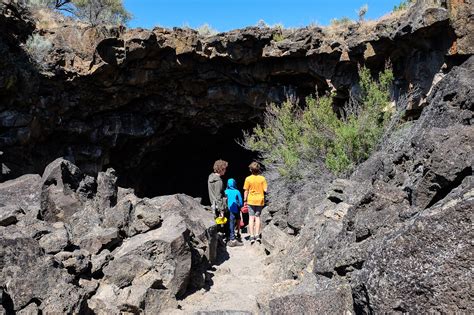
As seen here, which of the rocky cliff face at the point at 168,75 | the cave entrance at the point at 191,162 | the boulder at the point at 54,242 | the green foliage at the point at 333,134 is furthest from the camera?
the cave entrance at the point at 191,162

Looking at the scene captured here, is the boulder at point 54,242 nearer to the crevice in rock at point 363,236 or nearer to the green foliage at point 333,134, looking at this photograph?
the crevice in rock at point 363,236

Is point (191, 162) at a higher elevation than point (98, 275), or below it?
higher

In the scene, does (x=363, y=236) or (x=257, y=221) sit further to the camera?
(x=257, y=221)

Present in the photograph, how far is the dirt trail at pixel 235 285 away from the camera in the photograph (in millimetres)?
5262

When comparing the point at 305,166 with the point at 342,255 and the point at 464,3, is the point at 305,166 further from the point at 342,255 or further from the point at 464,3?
the point at 342,255

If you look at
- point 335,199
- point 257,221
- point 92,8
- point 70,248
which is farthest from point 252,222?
point 92,8

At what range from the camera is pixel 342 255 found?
4.08 m

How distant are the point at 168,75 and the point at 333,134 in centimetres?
590

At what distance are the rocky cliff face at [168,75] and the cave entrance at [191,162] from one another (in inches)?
59.1

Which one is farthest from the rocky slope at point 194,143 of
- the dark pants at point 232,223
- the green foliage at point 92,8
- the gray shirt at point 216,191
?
the green foliage at point 92,8

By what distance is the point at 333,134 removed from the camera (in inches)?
409

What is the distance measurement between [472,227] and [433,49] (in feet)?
28.8

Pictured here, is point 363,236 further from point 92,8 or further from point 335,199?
point 92,8

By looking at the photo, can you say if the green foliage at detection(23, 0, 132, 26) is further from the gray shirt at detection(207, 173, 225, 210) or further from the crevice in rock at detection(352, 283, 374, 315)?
the crevice in rock at detection(352, 283, 374, 315)
